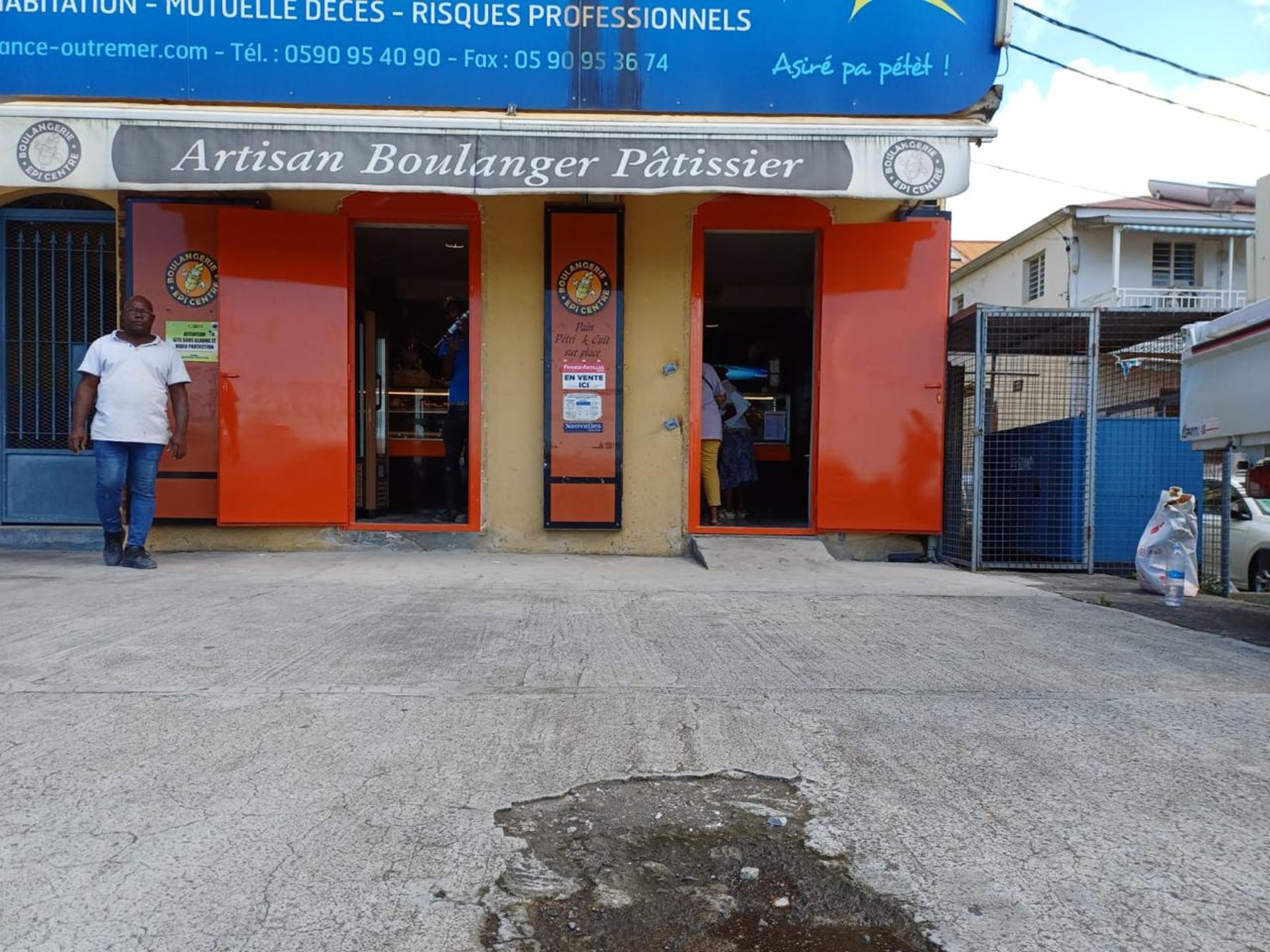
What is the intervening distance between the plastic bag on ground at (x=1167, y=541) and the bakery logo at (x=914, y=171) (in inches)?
107

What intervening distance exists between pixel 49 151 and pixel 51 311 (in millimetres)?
1875

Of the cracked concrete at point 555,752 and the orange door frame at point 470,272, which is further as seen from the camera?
the orange door frame at point 470,272

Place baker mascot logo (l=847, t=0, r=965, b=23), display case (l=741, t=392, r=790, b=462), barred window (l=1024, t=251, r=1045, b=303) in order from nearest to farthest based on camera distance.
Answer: baker mascot logo (l=847, t=0, r=965, b=23) → display case (l=741, t=392, r=790, b=462) → barred window (l=1024, t=251, r=1045, b=303)

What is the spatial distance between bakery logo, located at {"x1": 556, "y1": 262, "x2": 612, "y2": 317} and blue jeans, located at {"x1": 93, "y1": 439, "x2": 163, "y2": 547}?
10.6 ft

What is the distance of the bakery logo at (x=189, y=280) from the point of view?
744 centimetres

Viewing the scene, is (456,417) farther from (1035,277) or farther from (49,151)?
A: (1035,277)

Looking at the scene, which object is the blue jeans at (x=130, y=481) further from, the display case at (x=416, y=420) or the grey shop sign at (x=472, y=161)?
the display case at (x=416, y=420)

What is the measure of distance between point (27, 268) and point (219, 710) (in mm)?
6222

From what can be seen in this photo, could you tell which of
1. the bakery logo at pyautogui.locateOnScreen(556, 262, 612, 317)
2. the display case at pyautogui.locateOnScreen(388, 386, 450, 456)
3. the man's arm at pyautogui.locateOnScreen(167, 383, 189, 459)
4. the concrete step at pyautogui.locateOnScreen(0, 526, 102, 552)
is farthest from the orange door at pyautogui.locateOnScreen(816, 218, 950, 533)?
the concrete step at pyautogui.locateOnScreen(0, 526, 102, 552)

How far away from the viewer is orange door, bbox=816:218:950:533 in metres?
7.52

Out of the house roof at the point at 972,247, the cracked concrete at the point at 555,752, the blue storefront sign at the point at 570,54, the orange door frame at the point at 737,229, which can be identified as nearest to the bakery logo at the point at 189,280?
the blue storefront sign at the point at 570,54

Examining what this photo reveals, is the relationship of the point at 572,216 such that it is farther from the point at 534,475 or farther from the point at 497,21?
the point at 534,475

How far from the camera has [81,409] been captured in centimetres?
629

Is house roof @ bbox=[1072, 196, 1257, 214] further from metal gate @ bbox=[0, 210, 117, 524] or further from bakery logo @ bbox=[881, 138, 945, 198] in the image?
metal gate @ bbox=[0, 210, 117, 524]
